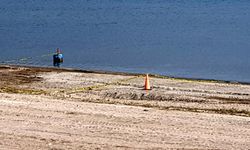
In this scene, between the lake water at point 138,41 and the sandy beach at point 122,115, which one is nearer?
the sandy beach at point 122,115

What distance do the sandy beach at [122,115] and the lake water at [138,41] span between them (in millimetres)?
8577

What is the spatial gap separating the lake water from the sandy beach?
8.58 metres

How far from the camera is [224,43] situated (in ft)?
159

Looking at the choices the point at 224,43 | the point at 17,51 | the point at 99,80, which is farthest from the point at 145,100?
the point at 224,43

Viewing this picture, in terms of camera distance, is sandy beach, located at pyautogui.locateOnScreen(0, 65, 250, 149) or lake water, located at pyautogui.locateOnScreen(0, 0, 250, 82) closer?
sandy beach, located at pyautogui.locateOnScreen(0, 65, 250, 149)

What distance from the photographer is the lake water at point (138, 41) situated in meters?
38.0

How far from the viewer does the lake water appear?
1497 inches

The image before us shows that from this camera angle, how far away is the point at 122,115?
58.9 feet

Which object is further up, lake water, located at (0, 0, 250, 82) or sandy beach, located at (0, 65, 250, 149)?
lake water, located at (0, 0, 250, 82)

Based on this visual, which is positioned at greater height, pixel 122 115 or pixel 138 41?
pixel 138 41

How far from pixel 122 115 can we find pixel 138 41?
1272 inches

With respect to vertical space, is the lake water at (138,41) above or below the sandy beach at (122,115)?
above

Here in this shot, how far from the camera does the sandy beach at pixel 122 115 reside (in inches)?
592

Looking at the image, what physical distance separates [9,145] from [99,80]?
13972mm
